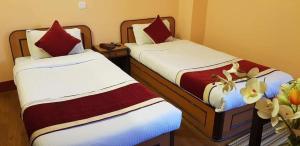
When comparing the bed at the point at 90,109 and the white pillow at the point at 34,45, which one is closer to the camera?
the bed at the point at 90,109

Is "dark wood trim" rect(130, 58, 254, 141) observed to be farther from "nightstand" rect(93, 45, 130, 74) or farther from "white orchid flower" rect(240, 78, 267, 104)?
"white orchid flower" rect(240, 78, 267, 104)

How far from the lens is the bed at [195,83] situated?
2.25 meters

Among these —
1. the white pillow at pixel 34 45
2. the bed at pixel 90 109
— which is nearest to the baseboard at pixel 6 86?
the white pillow at pixel 34 45

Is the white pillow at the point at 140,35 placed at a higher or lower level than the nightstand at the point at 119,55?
higher

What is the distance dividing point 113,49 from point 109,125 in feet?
6.39

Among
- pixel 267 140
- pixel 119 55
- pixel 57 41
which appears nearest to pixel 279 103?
pixel 267 140

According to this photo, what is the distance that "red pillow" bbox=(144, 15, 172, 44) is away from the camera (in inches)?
147

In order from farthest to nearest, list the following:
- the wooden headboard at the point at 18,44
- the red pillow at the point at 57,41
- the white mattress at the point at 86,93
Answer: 1. the wooden headboard at the point at 18,44
2. the red pillow at the point at 57,41
3. the white mattress at the point at 86,93

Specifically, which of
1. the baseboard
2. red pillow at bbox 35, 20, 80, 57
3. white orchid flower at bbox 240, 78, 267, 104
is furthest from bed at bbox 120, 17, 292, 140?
the baseboard

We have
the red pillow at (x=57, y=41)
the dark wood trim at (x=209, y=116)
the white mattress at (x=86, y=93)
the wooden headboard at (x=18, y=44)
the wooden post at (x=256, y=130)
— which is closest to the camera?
the wooden post at (x=256, y=130)

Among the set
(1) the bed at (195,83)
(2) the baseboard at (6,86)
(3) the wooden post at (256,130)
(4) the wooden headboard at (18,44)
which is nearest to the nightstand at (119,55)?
(1) the bed at (195,83)

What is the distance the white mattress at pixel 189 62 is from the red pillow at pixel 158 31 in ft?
0.38

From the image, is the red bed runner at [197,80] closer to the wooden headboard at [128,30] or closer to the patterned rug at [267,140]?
the patterned rug at [267,140]

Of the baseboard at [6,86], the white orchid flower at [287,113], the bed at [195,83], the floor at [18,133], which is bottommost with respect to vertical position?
the floor at [18,133]
